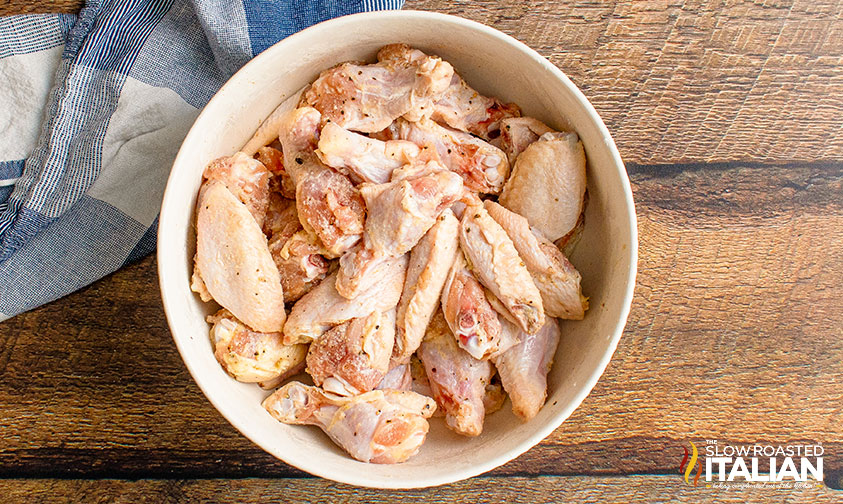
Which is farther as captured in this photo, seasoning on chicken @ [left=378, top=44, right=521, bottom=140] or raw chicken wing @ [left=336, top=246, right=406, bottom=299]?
seasoning on chicken @ [left=378, top=44, right=521, bottom=140]

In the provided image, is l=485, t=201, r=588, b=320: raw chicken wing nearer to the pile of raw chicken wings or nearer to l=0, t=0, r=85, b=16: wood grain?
the pile of raw chicken wings

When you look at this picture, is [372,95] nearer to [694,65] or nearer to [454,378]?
[454,378]

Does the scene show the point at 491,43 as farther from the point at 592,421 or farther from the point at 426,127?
the point at 592,421

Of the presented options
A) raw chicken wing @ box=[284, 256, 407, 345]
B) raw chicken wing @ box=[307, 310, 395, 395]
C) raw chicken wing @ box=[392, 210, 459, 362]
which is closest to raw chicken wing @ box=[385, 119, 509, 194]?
raw chicken wing @ box=[392, 210, 459, 362]

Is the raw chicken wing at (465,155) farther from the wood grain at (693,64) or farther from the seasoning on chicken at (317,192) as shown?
the wood grain at (693,64)

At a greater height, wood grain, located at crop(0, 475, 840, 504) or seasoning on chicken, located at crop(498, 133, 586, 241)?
seasoning on chicken, located at crop(498, 133, 586, 241)

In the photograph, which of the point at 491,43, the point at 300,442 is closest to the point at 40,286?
the point at 300,442
